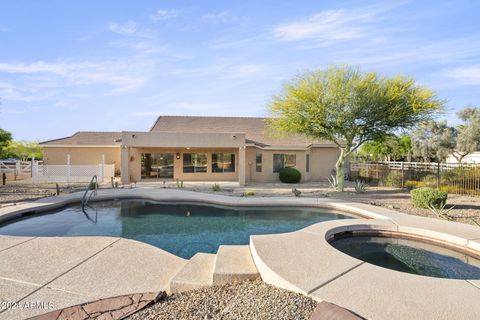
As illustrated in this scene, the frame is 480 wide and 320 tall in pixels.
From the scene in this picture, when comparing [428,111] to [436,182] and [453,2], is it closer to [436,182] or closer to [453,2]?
[436,182]

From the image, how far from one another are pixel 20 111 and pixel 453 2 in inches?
1423

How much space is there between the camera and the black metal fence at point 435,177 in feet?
49.8

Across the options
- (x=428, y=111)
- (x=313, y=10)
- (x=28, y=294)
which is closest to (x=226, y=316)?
(x=28, y=294)

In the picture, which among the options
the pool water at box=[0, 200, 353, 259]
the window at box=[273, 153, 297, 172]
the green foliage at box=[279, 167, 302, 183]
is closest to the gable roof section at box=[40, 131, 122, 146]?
the pool water at box=[0, 200, 353, 259]

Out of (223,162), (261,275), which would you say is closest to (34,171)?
(223,162)

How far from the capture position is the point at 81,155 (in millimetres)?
22375

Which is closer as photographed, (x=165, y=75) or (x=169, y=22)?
(x=169, y=22)

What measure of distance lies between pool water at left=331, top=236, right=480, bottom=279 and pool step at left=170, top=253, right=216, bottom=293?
11.5ft

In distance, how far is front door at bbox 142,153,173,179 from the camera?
21.6 m

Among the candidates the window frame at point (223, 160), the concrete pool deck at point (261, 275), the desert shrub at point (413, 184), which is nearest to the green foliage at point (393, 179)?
the desert shrub at point (413, 184)

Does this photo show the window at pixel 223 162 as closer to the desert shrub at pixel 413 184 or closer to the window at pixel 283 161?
the window at pixel 283 161

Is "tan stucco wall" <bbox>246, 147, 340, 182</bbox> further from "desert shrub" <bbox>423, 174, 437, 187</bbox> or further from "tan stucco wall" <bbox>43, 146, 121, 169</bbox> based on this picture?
"tan stucco wall" <bbox>43, 146, 121, 169</bbox>

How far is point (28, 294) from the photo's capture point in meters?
4.05

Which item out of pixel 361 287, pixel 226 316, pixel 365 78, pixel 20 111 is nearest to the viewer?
pixel 226 316
